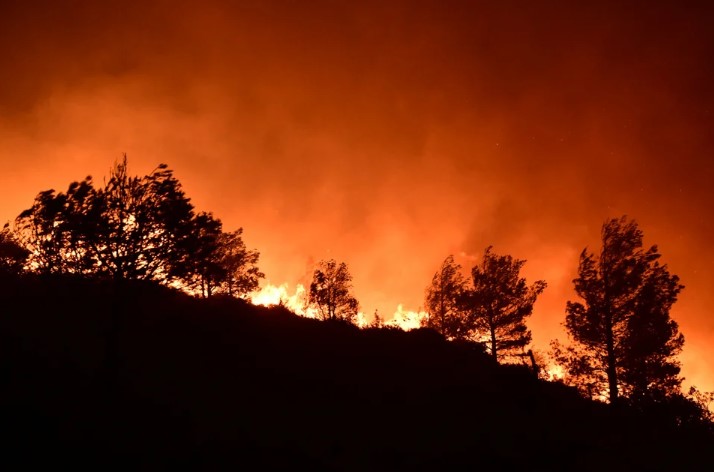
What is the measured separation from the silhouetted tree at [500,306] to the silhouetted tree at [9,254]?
106 ft

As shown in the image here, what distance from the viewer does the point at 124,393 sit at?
1326cm

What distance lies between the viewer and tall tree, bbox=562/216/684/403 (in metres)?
22.2

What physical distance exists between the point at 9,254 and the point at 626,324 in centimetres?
4755

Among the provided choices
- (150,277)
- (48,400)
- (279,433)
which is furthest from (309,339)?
(48,400)

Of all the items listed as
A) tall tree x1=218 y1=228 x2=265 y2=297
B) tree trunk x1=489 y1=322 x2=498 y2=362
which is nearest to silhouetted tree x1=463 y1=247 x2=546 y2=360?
tree trunk x1=489 y1=322 x2=498 y2=362

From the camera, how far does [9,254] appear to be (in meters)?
32.1

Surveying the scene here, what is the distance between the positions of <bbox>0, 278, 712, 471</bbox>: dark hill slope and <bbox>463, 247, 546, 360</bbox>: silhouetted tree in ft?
17.4

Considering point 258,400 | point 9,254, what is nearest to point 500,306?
point 258,400

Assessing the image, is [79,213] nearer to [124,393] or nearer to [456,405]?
[124,393]

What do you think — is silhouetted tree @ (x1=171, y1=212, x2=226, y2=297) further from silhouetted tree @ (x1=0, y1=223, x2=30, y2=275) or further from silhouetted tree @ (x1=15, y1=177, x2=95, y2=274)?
silhouetted tree @ (x1=0, y1=223, x2=30, y2=275)

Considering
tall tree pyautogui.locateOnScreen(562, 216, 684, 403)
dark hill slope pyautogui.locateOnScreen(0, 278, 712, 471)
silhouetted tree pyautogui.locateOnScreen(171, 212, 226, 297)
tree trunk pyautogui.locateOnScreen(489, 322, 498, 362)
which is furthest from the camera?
tree trunk pyautogui.locateOnScreen(489, 322, 498, 362)

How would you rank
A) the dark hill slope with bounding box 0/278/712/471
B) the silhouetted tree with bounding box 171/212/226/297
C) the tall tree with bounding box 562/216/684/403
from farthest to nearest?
1. the tall tree with bounding box 562/216/684/403
2. the silhouetted tree with bounding box 171/212/226/297
3. the dark hill slope with bounding box 0/278/712/471

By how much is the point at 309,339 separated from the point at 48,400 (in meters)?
13.3

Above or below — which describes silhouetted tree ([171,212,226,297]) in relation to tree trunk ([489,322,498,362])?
above
